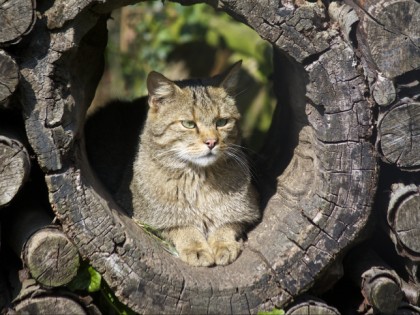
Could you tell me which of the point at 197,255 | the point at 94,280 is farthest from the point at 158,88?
the point at 94,280

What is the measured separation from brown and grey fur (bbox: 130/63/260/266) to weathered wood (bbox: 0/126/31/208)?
108 cm

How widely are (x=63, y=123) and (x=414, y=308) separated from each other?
7.70ft

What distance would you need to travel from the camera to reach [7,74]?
3.38m

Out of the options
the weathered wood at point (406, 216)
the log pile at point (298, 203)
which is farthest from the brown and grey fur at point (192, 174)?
the weathered wood at point (406, 216)

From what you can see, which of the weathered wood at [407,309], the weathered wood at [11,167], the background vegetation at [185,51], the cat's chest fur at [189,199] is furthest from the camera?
the background vegetation at [185,51]

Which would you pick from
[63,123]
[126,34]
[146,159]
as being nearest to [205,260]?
[146,159]

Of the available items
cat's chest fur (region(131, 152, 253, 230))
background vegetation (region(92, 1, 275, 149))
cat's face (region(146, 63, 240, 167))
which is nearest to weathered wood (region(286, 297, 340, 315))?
cat's chest fur (region(131, 152, 253, 230))

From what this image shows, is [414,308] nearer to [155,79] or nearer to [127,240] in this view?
[127,240]

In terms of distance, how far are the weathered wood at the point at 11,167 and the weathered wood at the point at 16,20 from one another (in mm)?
538

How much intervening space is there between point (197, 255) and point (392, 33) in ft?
5.76

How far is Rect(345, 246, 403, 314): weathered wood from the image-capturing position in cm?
381

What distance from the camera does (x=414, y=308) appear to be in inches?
157

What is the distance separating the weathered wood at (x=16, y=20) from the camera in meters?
3.37

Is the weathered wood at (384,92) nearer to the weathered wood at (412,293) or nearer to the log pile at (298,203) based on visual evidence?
the log pile at (298,203)
